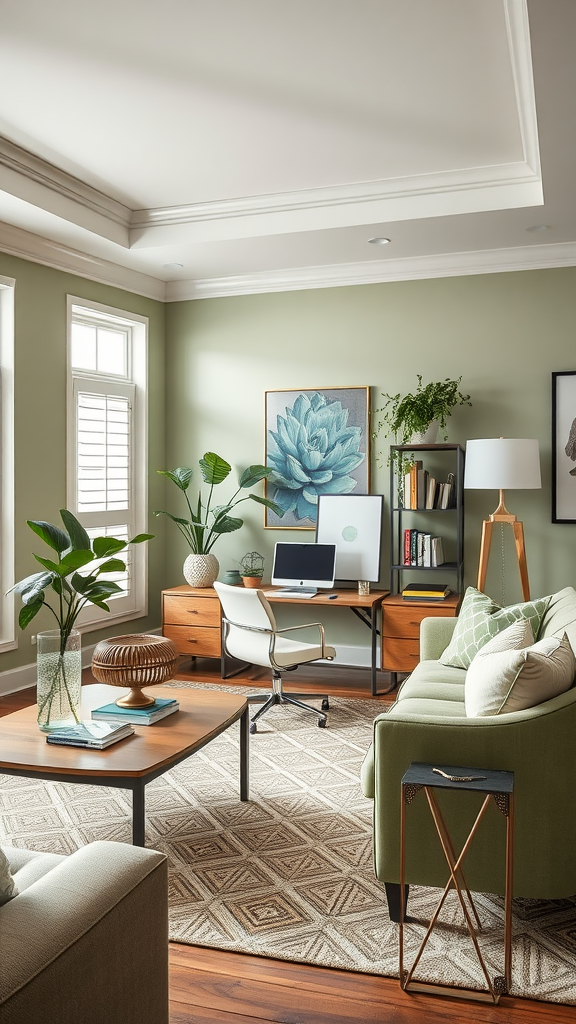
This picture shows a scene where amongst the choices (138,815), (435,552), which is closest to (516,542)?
(435,552)

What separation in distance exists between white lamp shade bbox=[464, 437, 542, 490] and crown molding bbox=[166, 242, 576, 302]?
1340 millimetres

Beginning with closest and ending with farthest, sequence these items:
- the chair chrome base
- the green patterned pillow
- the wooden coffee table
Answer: the wooden coffee table < the green patterned pillow < the chair chrome base

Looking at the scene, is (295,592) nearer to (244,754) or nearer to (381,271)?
(244,754)

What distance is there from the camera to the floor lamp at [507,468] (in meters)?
4.96

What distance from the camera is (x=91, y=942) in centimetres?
144

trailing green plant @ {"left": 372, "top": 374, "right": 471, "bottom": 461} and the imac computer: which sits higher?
trailing green plant @ {"left": 372, "top": 374, "right": 471, "bottom": 461}

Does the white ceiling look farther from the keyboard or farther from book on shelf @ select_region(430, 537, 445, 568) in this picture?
the keyboard

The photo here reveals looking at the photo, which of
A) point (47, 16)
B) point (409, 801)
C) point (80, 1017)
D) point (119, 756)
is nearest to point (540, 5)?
point (47, 16)

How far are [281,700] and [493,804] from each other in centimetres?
257

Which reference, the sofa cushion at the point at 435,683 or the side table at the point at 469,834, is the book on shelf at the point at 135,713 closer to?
the sofa cushion at the point at 435,683

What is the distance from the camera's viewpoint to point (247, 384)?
6.36 m

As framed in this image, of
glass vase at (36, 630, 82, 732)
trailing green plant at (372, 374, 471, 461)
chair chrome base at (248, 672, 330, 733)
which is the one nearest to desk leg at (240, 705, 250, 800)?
glass vase at (36, 630, 82, 732)

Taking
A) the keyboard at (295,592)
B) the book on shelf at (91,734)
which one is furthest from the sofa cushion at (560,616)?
the keyboard at (295,592)

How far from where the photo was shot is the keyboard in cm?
553
